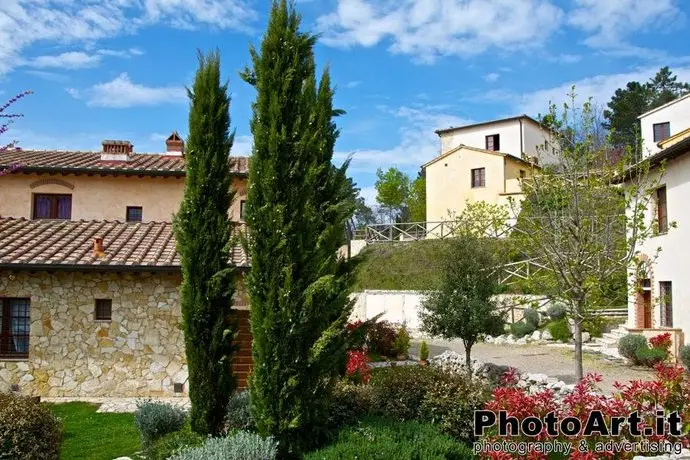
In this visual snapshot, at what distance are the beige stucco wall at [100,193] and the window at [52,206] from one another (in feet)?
0.54

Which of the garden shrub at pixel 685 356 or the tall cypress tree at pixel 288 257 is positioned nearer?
the tall cypress tree at pixel 288 257

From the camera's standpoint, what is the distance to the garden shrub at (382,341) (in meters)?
20.5

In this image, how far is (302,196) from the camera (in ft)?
27.2

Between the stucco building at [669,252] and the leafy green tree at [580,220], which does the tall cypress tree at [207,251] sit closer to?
the leafy green tree at [580,220]

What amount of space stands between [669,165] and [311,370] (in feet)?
51.8

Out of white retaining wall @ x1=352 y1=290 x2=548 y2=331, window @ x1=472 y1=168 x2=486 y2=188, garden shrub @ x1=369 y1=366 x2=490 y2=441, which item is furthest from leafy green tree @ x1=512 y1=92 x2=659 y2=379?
window @ x1=472 y1=168 x2=486 y2=188

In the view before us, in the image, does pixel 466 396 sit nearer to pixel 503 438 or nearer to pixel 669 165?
pixel 503 438

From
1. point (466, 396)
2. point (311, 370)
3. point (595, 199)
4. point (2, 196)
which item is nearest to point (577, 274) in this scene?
point (595, 199)

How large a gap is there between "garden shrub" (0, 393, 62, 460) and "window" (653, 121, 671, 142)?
27.5m

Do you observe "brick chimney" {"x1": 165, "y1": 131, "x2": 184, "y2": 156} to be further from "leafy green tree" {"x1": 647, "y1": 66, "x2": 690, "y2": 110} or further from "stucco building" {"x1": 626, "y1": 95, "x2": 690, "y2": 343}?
"leafy green tree" {"x1": 647, "y1": 66, "x2": 690, "y2": 110}

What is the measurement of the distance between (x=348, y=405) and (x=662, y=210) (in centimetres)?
1538

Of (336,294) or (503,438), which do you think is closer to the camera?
(503,438)

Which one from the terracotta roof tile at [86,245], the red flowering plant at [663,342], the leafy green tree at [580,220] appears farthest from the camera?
the red flowering plant at [663,342]

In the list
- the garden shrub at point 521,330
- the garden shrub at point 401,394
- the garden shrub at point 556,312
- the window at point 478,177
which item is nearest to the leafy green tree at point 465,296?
the garden shrub at point 401,394
